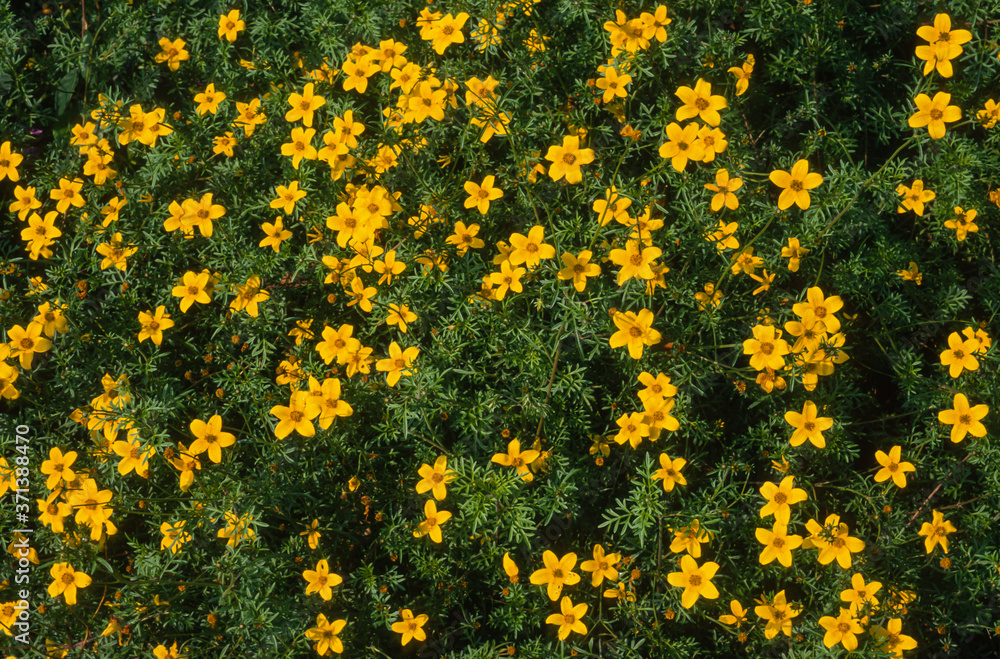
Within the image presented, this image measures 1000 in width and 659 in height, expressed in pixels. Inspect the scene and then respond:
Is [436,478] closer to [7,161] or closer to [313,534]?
[313,534]

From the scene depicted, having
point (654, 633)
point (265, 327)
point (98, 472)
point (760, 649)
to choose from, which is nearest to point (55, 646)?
point (98, 472)

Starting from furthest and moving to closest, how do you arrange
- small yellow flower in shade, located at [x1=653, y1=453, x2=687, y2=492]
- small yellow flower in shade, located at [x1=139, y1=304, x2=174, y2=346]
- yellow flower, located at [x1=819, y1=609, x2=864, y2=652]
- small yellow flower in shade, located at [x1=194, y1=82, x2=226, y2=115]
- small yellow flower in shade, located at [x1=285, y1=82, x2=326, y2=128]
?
small yellow flower in shade, located at [x1=194, y1=82, x2=226, y2=115] < small yellow flower in shade, located at [x1=285, y1=82, x2=326, y2=128] < small yellow flower in shade, located at [x1=139, y1=304, x2=174, y2=346] < small yellow flower in shade, located at [x1=653, y1=453, x2=687, y2=492] < yellow flower, located at [x1=819, y1=609, x2=864, y2=652]

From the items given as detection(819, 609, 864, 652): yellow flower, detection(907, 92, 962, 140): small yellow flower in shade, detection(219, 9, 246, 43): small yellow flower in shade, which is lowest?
detection(819, 609, 864, 652): yellow flower

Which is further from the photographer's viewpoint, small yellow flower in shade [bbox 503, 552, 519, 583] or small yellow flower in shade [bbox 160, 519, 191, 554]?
small yellow flower in shade [bbox 160, 519, 191, 554]

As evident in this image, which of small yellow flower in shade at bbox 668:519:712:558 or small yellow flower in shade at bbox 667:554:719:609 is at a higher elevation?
small yellow flower in shade at bbox 668:519:712:558

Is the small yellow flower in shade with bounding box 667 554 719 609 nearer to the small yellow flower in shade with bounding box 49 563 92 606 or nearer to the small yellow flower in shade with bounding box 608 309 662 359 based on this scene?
the small yellow flower in shade with bounding box 608 309 662 359

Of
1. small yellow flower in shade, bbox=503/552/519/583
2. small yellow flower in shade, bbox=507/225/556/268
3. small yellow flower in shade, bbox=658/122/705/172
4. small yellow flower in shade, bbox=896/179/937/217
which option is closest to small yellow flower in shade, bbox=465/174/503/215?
small yellow flower in shade, bbox=507/225/556/268

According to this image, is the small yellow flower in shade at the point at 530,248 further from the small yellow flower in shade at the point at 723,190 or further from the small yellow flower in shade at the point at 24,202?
the small yellow flower in shade at the point at 24,202
